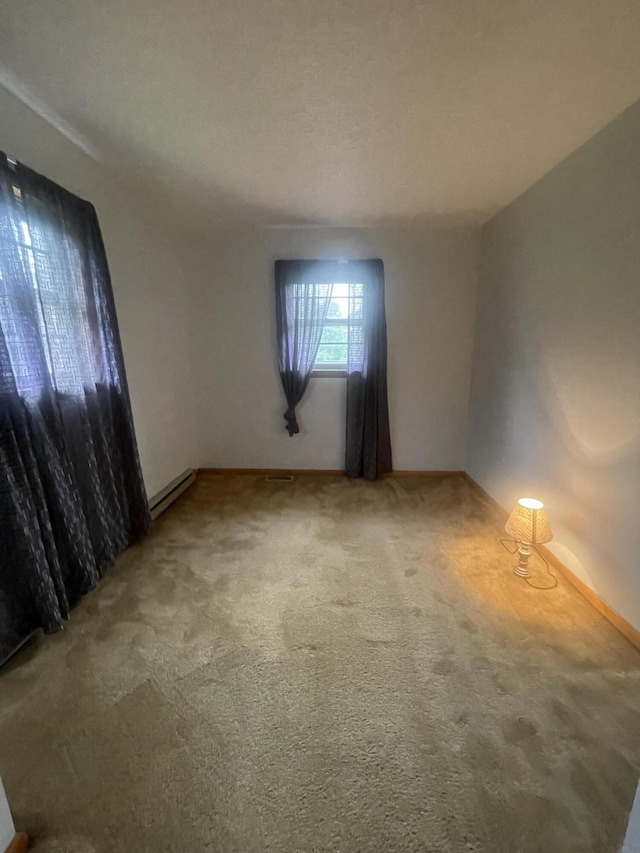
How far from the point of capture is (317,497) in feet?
10.5

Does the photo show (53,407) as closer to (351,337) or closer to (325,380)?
(325,380)

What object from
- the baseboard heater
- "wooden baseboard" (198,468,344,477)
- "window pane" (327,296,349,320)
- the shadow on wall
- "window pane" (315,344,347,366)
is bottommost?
"wooden baseboard" (198,468,344,477)

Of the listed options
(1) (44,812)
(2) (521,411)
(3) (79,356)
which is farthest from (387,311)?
(1) (44,812)

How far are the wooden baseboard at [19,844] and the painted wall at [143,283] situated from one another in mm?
2025

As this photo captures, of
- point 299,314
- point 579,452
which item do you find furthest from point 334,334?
point 579,452

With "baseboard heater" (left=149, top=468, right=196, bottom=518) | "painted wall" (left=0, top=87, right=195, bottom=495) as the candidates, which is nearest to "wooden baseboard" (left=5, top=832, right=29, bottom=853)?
"baseboard heater" (left=149, top=468, right=196, bottom=518)

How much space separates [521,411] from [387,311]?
1487 millimetres

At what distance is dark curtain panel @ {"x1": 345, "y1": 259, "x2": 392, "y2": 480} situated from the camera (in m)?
3.28

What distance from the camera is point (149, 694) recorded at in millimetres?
1385

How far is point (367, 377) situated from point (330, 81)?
7.19 feet

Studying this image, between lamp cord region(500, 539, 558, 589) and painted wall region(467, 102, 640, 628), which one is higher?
painted wall region(467, 102, 640, 628)

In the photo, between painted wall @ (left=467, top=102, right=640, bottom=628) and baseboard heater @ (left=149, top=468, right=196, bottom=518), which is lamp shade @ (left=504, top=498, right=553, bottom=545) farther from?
baseboard heater @ (left=149, top=468, right=196, bottom=518)

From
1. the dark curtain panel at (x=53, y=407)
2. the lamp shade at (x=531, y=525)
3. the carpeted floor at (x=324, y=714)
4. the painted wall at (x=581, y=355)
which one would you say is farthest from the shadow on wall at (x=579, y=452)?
the dark curtain panel at (x=53, y=407)

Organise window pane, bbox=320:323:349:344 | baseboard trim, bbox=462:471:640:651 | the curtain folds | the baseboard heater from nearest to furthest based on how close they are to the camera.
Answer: baseboard trim, bbox=462:471:640:651, the baseboard heater, the curtain folds, window pane, bbox=320:323:349:344
